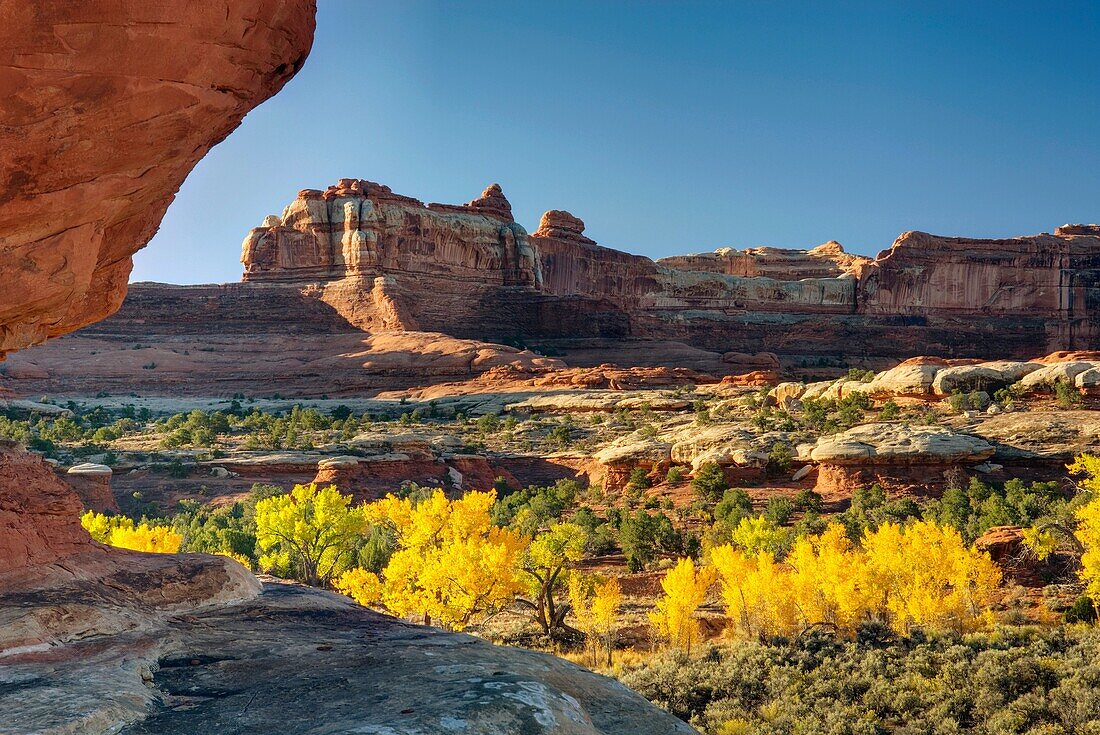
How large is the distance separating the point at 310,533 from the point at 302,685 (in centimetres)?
2121

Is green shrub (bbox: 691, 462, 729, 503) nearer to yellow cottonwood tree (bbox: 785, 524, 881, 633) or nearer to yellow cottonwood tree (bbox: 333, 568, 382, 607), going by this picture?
yellow cottonwood tree (bbox: 785, 524, 881, 633)

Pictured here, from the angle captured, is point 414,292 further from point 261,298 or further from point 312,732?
point 312,732

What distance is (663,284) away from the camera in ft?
339

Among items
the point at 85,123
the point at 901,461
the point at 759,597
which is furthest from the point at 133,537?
the point at 901,461

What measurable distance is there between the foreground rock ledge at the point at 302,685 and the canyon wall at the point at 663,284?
69.7m

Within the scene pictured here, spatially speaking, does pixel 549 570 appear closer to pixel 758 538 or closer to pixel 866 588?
pixel 758 538

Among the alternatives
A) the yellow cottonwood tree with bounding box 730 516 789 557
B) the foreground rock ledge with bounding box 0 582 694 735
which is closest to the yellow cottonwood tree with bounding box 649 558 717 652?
the yellow cottonwood tree with bounding box 730 516 789 557

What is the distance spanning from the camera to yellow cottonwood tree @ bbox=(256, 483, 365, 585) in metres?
25.1

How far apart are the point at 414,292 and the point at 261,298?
1327 cm

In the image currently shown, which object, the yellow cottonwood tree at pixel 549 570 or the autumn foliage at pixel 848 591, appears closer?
A: the autumn foliage at pixel 848 591

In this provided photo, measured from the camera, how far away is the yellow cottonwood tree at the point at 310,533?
990 inches

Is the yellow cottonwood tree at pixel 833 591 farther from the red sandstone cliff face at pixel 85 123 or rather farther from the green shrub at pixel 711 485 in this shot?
the red sandstone cliff face at pixel 85 123

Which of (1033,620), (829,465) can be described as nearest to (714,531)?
(829,465)

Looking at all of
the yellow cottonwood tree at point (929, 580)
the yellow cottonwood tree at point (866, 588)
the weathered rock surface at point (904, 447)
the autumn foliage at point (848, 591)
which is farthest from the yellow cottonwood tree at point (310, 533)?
the weathered rock surface at point (904, 447)
